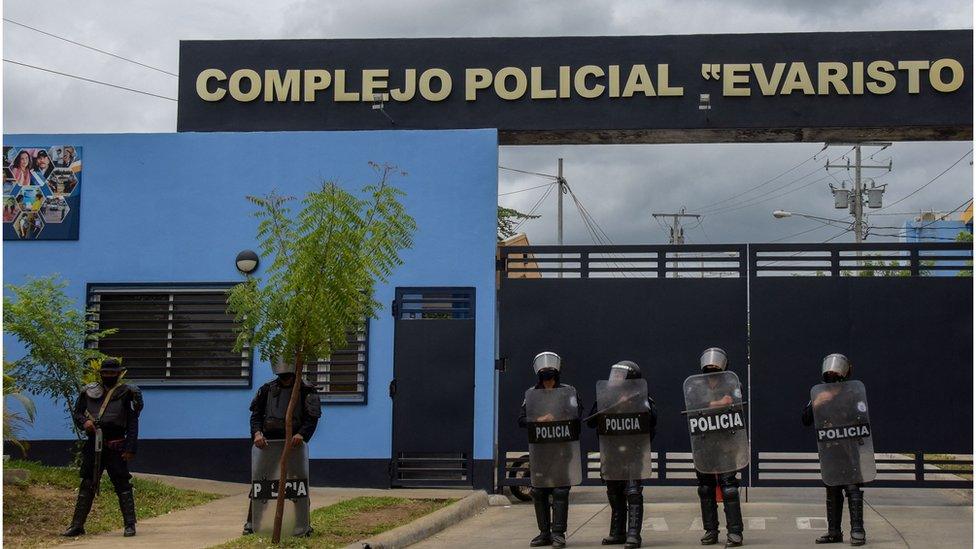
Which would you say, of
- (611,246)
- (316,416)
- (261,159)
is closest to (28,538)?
(316,416)

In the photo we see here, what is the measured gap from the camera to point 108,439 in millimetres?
12023

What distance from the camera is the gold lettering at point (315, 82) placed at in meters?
17.2

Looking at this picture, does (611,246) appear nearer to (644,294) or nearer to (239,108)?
(644,294)

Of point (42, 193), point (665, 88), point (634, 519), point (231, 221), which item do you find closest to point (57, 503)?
point (231, 221)

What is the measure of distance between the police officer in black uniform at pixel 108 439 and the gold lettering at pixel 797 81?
965cm

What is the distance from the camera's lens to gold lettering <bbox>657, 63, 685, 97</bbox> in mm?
16844

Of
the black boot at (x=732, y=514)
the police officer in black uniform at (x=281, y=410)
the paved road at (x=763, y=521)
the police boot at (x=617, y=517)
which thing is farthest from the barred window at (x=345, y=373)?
the black boot at (x=732, y=514)

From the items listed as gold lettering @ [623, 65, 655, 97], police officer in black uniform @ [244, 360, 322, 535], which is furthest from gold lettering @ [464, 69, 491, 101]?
police officer in black uniform @ [244, 360, 322, 535]

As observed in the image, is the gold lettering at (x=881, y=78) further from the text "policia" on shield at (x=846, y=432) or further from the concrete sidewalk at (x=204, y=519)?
the concrete sidewalk at (x=204, y=519)

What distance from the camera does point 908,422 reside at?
1562 centimetres

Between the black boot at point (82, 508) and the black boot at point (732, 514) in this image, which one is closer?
the black boot at point (732, 514)

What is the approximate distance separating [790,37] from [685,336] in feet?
14.9

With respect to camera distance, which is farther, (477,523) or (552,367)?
(477,523)

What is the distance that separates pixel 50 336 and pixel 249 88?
14.6ft
